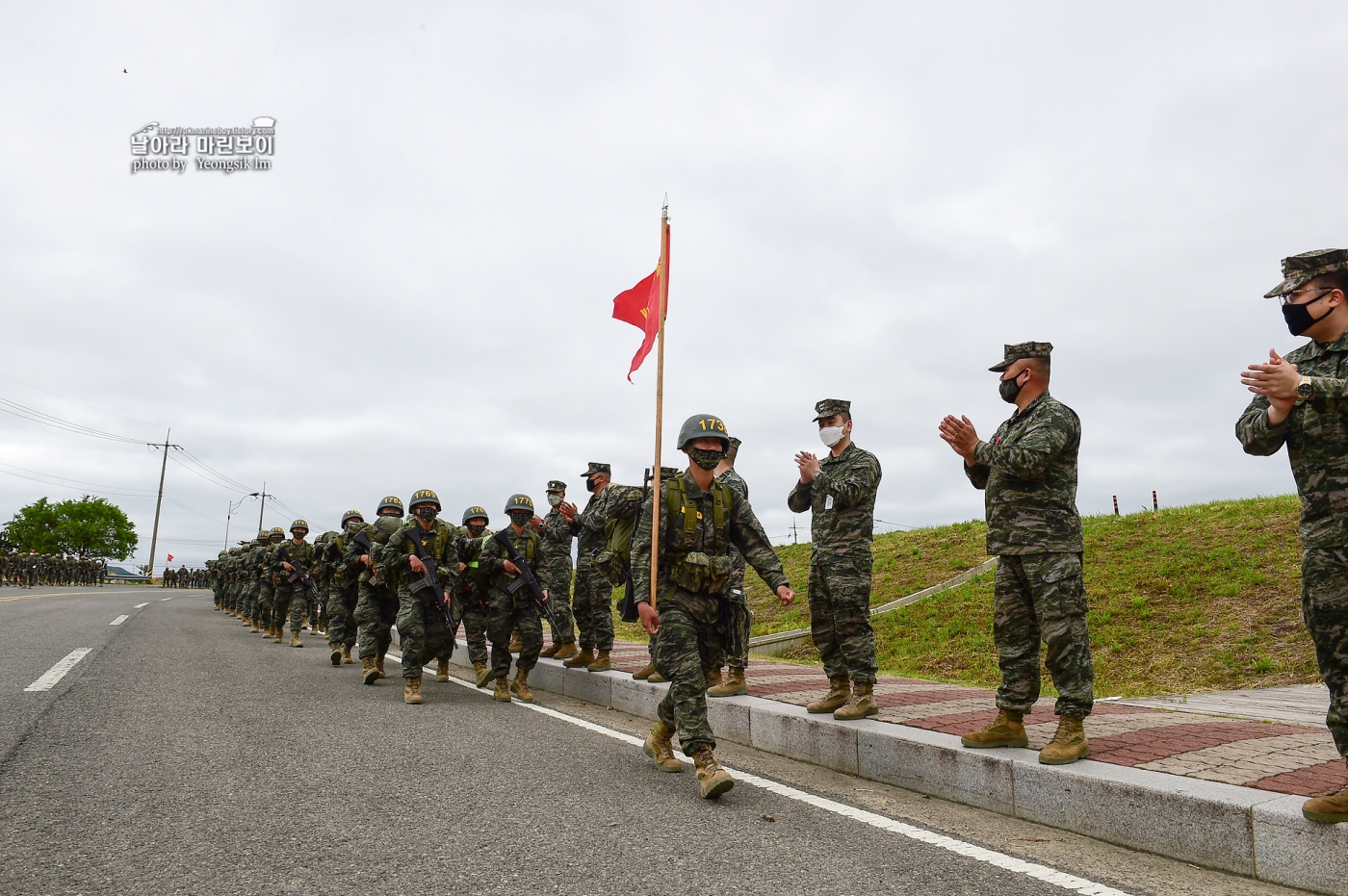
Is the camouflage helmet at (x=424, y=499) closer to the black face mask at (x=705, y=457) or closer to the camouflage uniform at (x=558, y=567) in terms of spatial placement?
the camouflage uniform at (x=558, y=567)

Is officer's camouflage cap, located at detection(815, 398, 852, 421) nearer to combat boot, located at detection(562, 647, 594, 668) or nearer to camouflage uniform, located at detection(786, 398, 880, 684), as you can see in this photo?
camouflage uniform, located at detection(786, 398, 880, 684)

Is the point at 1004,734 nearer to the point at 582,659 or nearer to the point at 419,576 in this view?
the point at 582,659

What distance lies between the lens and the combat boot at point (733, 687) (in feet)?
24.0

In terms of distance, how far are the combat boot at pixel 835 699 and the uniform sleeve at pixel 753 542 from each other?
3.89 feet

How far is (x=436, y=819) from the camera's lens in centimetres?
409

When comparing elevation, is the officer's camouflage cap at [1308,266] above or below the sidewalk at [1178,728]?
above

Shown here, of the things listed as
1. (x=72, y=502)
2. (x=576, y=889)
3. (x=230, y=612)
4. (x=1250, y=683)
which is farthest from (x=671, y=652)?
(x=72, y=502)

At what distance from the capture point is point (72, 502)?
286 feet

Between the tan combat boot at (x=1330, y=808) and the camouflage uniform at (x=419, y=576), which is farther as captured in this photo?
the camouflage uniform at (x=419, y=576)

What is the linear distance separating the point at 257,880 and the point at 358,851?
17.4 inches

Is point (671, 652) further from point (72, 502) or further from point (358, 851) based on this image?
point (72, 502)

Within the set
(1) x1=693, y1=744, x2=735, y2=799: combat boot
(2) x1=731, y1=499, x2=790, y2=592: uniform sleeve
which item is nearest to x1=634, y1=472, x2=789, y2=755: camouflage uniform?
(2) x1=731, y1=499, x2=790, y2=592: uniform sleeve

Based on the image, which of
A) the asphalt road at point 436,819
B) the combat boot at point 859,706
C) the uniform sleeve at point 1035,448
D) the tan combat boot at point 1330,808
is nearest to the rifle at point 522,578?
the asphalt road at point 436,819

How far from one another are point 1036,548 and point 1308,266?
6.25 ft
